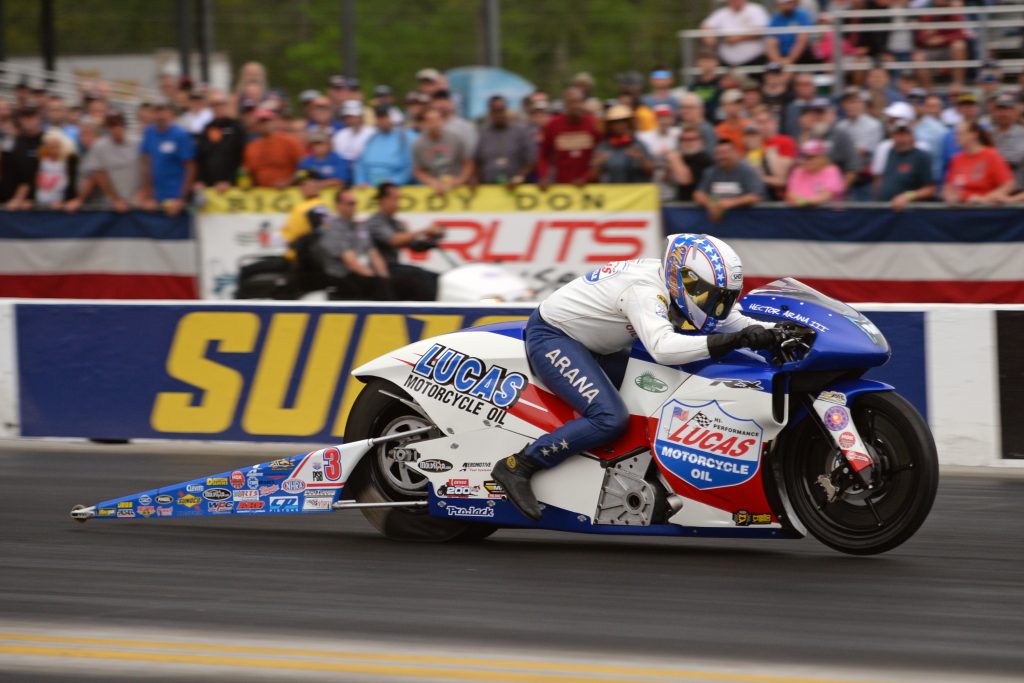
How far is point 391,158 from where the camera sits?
17.2 m

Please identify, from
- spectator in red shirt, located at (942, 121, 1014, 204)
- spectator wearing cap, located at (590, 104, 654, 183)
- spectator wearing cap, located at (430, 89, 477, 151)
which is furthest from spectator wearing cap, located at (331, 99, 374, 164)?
spectator in red shirt, located at (942, 121, 1014, 204)

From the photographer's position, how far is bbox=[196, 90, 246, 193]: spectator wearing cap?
17.6 m

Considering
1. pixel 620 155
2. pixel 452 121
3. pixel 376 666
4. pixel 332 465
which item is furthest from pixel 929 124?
pixel 376 666

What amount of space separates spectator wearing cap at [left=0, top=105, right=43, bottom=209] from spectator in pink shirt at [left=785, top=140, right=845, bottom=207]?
9.14 meters

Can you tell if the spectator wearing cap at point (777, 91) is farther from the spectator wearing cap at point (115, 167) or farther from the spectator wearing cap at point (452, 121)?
the spectator wearing cap at point (115, 167)

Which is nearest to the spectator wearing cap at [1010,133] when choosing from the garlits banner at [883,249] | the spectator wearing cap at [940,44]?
the garlits banner at [883,249]

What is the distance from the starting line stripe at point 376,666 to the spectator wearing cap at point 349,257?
8745 mm

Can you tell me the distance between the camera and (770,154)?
1559 centimetres

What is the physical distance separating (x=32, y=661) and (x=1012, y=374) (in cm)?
670

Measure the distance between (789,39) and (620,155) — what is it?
3.53m

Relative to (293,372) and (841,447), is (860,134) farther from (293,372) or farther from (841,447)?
(841,447)

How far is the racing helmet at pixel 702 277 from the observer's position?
23.6 ft

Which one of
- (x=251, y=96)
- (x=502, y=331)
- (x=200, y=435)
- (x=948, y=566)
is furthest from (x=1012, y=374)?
(x=251, y=96)

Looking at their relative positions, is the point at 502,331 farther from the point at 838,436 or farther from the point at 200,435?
the point at 200,435
